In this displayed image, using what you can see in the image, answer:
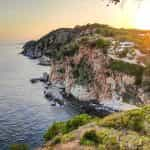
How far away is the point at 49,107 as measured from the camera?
111 meters

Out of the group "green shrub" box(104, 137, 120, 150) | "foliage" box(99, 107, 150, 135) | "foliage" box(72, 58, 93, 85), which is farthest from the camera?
"foliage" box(72, 58, 93, 85)

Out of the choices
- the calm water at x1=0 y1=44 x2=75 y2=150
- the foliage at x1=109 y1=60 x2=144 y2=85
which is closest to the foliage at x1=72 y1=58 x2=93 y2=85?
the foliage at x1=109 y1=60 x2=144 y2=85

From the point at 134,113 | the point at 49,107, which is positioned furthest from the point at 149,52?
the point at 134,113

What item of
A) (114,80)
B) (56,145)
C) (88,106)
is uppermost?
(56,145)

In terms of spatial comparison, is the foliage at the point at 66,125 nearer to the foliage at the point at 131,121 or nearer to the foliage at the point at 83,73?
the foliage at the point at 131,121

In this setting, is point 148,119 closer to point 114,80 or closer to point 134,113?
point 134,113

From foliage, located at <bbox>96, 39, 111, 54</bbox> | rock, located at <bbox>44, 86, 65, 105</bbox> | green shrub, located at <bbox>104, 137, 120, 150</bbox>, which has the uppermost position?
foliage, located at <bbox>96, 39, 111, 54</bbox>

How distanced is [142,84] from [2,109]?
1858 inches

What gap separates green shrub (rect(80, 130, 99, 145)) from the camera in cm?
2634

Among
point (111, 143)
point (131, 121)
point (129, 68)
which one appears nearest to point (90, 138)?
point (111, 143)

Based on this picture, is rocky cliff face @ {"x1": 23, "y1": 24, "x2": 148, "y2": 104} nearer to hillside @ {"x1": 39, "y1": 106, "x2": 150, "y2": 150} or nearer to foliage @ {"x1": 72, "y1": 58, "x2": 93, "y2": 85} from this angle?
foliage @ {"x1": 72, "y1": 58, "x2": 93, "y2": 85}

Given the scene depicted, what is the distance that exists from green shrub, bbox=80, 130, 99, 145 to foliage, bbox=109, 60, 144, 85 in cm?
9557

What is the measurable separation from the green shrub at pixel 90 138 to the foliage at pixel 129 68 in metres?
95.6

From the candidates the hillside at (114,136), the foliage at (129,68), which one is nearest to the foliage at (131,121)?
the hillside at (114,136)
